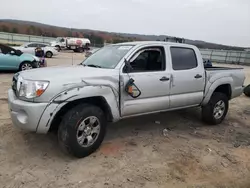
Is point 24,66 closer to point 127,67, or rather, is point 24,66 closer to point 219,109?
point 127,67

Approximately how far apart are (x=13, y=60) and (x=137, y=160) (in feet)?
31.4

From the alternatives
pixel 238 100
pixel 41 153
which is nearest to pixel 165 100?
pixel 41 153

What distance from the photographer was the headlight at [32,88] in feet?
11.1

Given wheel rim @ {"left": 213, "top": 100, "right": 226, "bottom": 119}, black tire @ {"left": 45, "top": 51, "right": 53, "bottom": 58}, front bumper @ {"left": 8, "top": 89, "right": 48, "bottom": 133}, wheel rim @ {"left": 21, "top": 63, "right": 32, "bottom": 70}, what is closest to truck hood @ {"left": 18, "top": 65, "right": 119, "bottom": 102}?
front bumper @ {"left": 8, "top": 89, "right": 48, "bottom": 133}

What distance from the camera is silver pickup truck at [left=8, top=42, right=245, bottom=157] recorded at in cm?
344

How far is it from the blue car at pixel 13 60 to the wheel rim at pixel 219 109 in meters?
9.05

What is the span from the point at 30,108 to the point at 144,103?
184cm

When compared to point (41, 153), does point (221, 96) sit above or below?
above

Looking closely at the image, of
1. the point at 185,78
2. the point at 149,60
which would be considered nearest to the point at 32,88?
the point at 149,60

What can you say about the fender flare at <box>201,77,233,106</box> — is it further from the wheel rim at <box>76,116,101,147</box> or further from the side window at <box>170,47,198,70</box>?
the wheel rim at <box>76,116,101,147</box>

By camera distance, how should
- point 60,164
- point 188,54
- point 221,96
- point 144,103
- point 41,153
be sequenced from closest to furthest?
point 60,164 → point 41,153 → point 144,103 → point 188,54 → point 221,96

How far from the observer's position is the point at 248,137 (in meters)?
5.23

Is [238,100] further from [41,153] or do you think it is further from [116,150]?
[41,153]

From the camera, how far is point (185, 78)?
488 centimetres
